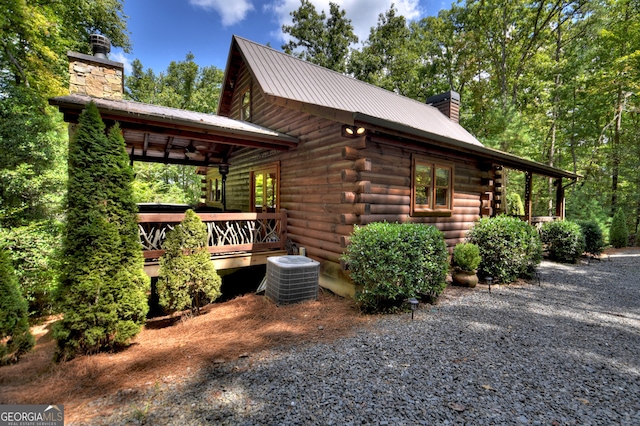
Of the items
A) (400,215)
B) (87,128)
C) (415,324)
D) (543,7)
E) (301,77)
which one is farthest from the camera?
(543,7)

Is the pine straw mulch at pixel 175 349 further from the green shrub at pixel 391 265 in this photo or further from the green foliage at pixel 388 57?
the green foliage at pixel 388 57

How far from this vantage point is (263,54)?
10016 millimetres

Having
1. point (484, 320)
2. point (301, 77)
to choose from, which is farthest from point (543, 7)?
point (484, 320)

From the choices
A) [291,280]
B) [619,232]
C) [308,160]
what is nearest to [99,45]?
[308,160]

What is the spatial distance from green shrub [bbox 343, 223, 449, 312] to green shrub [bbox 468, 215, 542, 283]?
8.04 ft

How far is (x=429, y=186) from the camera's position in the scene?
284 inches

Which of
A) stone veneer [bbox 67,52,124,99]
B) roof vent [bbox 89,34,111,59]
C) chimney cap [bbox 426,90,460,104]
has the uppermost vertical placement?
chimney cap [bbox 426,90,460,104]

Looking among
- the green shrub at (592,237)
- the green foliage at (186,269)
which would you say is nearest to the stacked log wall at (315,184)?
the green foliage at (186,269)

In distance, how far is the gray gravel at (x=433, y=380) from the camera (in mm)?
2348

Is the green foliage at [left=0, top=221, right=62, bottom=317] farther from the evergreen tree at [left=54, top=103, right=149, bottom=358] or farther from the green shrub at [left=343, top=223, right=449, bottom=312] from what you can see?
the green shrub at [left=343, top=223, right=449, bottom=312]

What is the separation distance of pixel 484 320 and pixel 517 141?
47.8 ft

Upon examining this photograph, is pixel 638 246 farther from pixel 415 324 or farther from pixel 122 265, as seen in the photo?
pixel 122 265

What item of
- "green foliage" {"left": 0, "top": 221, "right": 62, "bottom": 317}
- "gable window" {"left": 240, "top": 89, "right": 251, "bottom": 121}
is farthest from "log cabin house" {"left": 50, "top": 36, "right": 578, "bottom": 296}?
"green foliage" {"left": 0, "top": 221, "right": 62, "bottom": 317}

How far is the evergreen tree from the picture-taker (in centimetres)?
347
